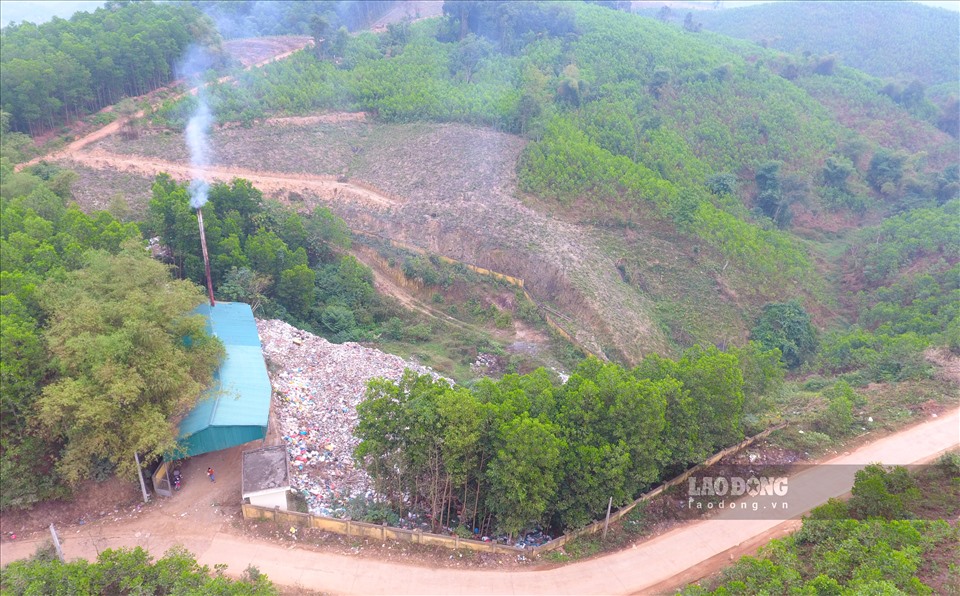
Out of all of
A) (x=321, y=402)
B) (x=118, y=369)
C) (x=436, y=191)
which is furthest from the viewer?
(x=436, y=191)

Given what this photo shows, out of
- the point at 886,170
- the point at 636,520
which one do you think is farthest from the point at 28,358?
the point at 886,170

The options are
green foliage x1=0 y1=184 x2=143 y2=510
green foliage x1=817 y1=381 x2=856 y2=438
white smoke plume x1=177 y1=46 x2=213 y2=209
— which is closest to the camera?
green foliage x1=0 y1=184 x2=143 y2=510

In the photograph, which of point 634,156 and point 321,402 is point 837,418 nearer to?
point 321,402

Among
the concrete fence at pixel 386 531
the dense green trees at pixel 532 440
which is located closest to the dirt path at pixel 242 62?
the concrete fence at pixel 386 531

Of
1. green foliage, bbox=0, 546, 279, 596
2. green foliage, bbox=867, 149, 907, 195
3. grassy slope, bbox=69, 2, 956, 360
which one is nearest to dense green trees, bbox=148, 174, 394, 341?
grassy slope, bbox=69, 2, 956, 360

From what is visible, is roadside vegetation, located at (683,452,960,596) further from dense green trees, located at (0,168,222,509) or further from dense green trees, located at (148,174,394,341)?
dense green trees, located at (148,174,394,341)

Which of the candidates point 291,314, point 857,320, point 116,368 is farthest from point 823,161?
point 116,368
